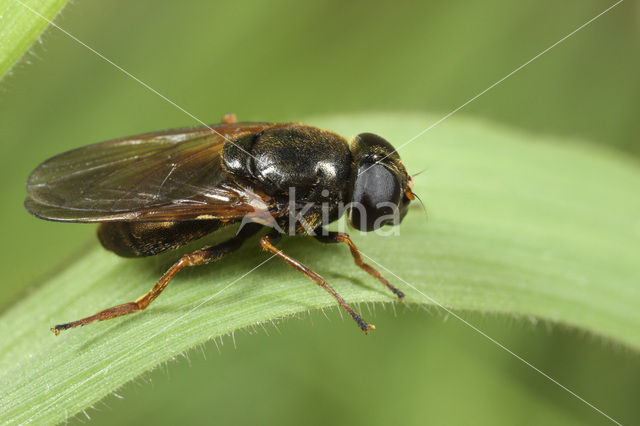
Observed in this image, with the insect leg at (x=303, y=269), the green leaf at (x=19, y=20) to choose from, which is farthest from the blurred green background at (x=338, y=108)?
the insect leg at (x=303, y=269)

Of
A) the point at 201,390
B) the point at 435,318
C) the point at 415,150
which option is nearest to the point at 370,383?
the point at 435,318

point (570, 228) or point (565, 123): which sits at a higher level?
point (565, 123)

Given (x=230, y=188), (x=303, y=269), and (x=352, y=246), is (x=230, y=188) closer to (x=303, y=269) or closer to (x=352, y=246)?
(x=303, y=269)

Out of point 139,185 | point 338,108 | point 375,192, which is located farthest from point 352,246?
point 338,108

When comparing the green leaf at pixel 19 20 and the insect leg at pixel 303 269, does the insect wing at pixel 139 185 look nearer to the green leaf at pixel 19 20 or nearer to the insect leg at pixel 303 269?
the insect leg at pixel 303 269

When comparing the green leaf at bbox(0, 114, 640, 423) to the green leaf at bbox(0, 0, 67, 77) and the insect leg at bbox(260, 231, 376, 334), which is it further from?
the green leaf at bbox(0, 0, 67, 77)

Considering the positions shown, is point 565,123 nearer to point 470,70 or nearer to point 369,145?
point 470,70
